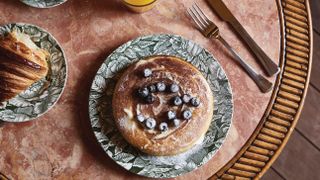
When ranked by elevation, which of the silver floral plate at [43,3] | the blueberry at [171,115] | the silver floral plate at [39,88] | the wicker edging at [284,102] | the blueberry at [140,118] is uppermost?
the silver floral plate at [43,3]

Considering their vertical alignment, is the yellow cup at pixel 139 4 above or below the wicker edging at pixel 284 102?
above

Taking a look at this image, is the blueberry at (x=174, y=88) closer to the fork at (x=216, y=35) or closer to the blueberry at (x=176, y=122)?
the blueberry at (x=176, y=122)

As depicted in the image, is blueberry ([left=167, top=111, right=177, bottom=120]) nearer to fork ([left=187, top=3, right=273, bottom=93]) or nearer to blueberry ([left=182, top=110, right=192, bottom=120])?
blueberry ([left=182, top=110, right=192, bottom=120])

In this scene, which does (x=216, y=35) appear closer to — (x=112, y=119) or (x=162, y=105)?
(x=162, y=105)

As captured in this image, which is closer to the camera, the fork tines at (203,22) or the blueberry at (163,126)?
the blueberry at (163,126)

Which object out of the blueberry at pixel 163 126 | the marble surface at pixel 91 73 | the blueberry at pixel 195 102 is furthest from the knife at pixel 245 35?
the blueberry at pixel 163 126

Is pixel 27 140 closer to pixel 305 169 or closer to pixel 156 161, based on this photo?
pixel 156 161

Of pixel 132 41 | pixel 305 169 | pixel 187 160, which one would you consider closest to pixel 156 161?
pixel 187 160
